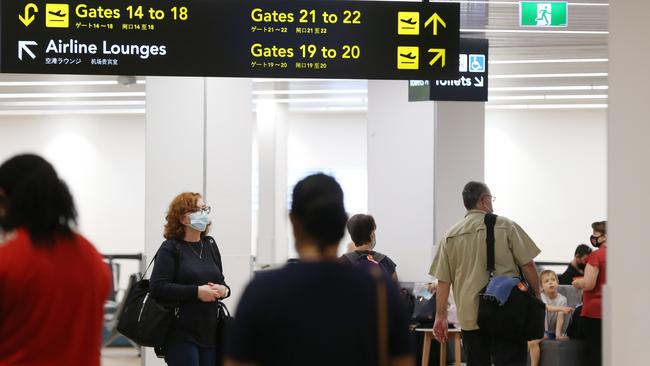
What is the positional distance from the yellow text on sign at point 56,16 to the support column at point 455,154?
279 inches

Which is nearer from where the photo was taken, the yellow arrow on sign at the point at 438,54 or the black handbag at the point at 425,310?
the yellow arrow on sign at the point at 438,54

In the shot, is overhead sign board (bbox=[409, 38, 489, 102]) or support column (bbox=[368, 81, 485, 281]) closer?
overhead sign board (bbox=[409, 38, 489, 102])

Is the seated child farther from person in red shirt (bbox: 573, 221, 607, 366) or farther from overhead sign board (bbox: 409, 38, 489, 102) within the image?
overhead sign board (bbox: 409, 38, 489, 102)

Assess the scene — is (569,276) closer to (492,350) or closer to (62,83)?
(492,350)

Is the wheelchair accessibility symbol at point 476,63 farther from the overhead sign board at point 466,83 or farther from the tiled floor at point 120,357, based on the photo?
the tiled floor at point 120,357

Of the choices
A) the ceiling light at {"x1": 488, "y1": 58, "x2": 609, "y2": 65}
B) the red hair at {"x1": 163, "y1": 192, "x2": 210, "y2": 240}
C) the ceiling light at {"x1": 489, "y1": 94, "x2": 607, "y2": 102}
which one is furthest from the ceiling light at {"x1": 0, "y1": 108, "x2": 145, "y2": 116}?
the red hair at {"x1": 163, "y1": 192, "x2": 210, "y2": 240}

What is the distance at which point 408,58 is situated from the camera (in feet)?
22.9

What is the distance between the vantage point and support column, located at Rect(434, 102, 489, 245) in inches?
516

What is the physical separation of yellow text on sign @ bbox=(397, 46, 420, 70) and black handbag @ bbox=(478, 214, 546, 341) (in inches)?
67.1

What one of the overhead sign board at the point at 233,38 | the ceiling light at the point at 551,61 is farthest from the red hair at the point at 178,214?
the ceiling light at the point at 551,61

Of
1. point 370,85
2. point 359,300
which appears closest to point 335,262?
point 359,300

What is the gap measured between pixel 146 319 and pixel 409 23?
268cm

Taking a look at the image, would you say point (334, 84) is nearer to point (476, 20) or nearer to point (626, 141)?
point (476, 20)

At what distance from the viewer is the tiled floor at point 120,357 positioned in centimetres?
1274
